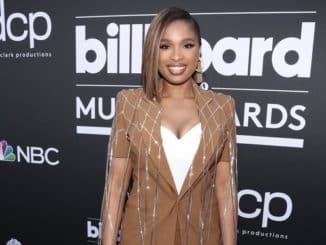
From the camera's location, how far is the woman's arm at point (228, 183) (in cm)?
106

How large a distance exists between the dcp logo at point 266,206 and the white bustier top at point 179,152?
759 mm

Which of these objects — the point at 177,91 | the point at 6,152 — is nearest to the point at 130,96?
the point at 177,91

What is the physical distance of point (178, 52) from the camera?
1004 mm

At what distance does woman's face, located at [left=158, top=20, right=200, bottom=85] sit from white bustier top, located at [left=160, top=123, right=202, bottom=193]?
0.67 ft

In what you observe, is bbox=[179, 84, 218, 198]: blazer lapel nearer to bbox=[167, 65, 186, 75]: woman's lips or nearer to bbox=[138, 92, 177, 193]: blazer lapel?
bbox=[138, 92, 177, 193]: blazer lapel

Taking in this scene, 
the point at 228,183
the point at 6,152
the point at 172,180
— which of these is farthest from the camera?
the point at 6,152

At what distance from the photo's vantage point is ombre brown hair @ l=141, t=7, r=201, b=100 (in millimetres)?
990

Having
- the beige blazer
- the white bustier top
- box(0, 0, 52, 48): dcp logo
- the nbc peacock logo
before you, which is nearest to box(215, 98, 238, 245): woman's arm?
the beige blazer

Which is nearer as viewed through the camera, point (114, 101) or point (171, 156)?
point (171, 156)

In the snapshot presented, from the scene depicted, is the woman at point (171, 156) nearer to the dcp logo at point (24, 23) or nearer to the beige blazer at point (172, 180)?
the beige blazer at point (172, 180)

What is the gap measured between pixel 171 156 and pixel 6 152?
54.7 inches

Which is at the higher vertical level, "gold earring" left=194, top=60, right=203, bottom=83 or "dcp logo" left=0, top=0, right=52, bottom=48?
"dcp logo" left=0, top=0, right=52, bottom=48

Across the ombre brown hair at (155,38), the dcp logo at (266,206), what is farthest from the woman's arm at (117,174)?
the dcp logo at (266,206)

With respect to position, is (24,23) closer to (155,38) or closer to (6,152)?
(6,152)
